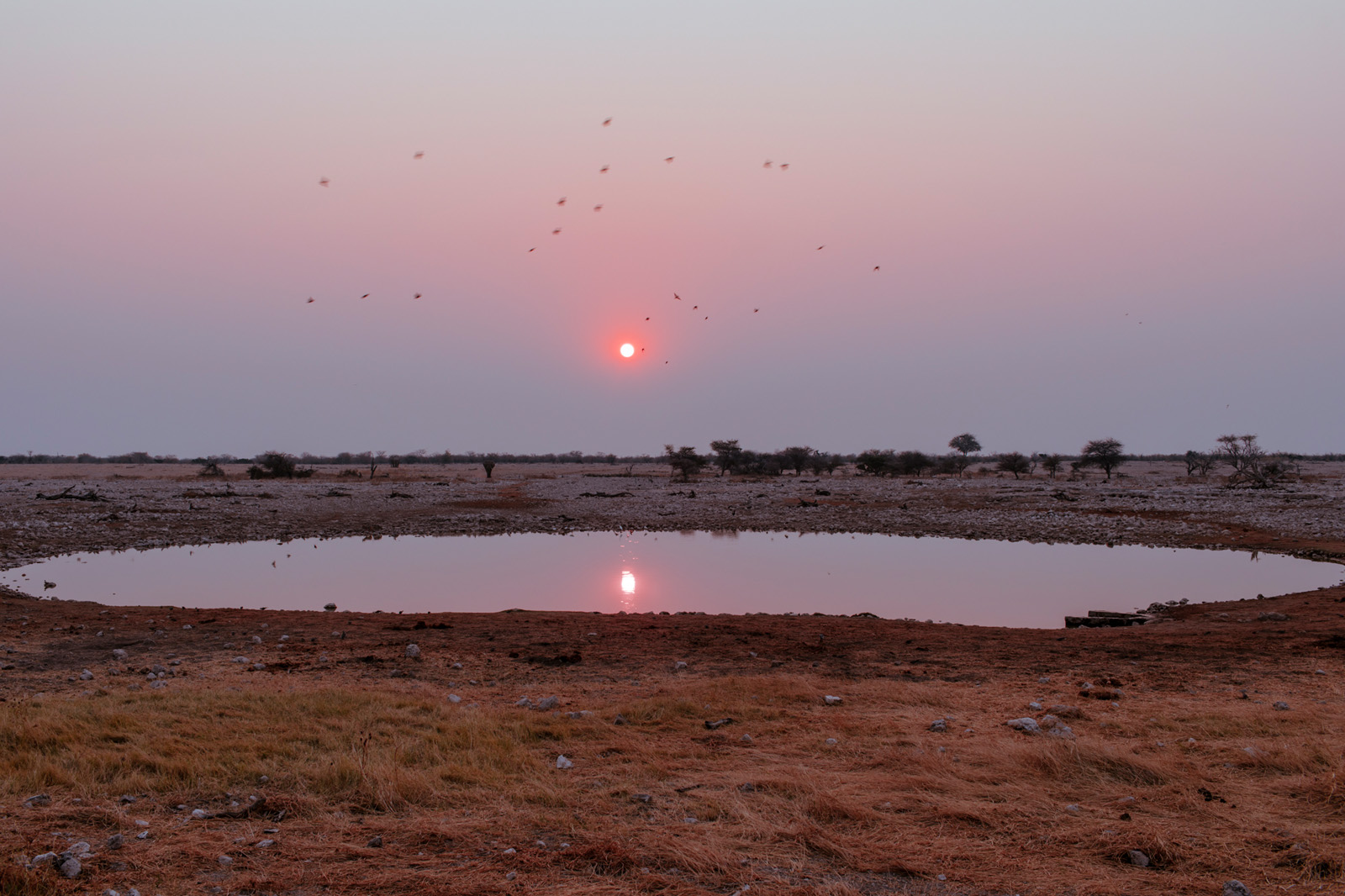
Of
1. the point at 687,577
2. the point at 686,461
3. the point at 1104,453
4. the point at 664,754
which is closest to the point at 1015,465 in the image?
the point at 1104,453

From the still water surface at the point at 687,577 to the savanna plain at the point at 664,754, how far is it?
11.0 feet

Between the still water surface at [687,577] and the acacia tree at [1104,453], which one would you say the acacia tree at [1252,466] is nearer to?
the acacia tree at [1104,453]

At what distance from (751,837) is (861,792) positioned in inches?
45.3

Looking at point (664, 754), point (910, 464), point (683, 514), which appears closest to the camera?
point (664, 754)

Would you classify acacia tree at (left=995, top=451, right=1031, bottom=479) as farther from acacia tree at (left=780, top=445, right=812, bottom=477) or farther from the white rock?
the white rock

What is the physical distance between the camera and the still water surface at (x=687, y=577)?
17.3 meters

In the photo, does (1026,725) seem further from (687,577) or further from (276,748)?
(687,577)

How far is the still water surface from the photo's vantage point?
17.3 m

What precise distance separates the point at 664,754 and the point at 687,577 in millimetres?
14535

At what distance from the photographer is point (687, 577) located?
840 inches

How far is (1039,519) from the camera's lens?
3259cm

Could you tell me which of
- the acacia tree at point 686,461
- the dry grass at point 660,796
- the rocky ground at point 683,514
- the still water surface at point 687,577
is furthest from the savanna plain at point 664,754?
the acacia tree at point 686,461

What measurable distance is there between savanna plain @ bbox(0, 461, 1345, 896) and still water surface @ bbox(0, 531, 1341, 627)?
11.0 ft

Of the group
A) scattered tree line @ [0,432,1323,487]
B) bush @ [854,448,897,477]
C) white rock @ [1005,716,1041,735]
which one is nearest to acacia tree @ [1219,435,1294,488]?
scattered tree line @ [0,432,1323,487]
